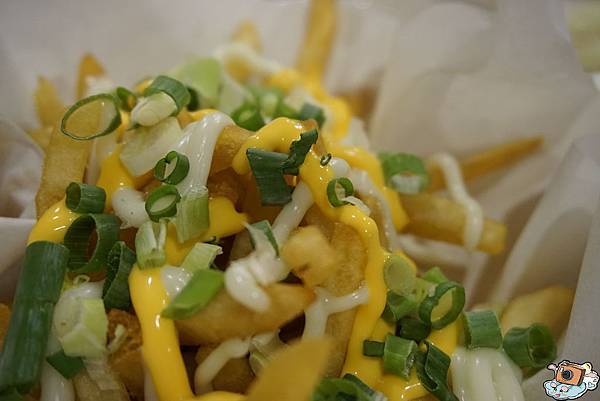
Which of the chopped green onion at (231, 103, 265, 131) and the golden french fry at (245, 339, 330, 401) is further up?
the chopped green onion at (231, 103, 265, 131)

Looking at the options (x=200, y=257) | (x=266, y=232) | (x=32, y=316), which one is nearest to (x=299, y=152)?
(x=266, y=232)

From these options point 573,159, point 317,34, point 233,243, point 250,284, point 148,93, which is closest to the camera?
point 250,284

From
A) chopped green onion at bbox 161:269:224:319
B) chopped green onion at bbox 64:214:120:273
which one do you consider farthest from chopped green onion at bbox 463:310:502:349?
chopped green onion at bbox 64:214:120:273

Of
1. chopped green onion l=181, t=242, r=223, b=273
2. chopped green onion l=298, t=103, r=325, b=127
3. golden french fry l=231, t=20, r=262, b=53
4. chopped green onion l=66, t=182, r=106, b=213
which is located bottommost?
chopped green onion l=181, t=242, r=223, b=273

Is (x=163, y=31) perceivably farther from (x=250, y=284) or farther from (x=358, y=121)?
(x=250, y=284)

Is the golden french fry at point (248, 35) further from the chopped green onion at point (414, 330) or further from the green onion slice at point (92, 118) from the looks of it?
the chopped green onion at point (414, 330)

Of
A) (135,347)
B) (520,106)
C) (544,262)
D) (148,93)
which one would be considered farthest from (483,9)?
(135,347)

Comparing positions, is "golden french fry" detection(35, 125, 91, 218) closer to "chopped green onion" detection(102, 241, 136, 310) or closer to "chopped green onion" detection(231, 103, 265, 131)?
"chopped green onion" detection(102, 241, 136, 310)

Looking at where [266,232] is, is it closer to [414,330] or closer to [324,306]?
[324,306]
